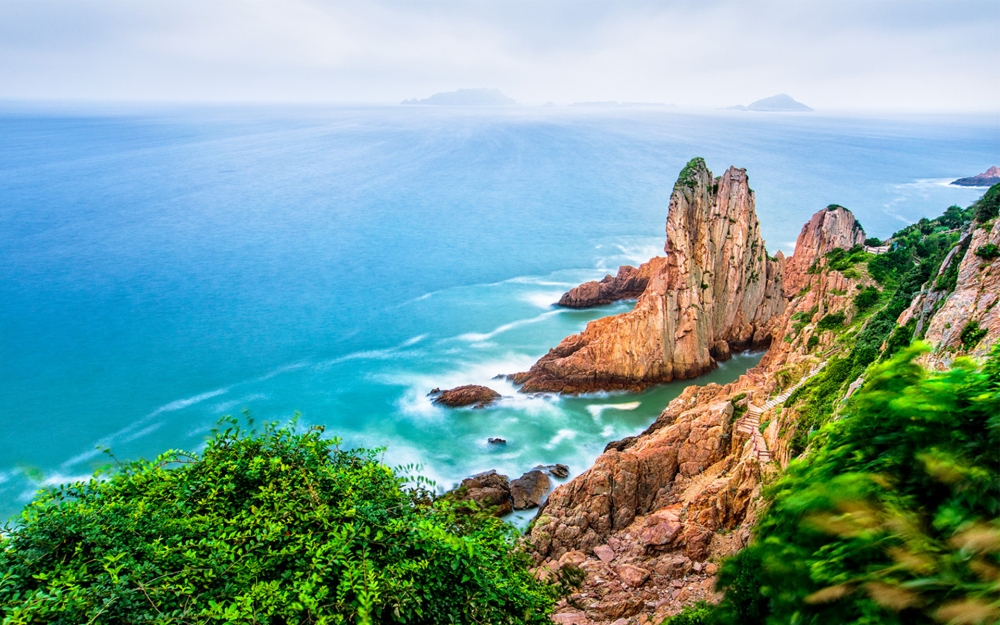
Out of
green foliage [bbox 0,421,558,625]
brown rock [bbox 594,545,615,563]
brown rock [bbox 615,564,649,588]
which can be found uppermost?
green foliage [bbox 0,421,558,625]

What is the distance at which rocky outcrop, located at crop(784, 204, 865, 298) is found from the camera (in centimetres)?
4625

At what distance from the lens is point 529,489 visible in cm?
2969

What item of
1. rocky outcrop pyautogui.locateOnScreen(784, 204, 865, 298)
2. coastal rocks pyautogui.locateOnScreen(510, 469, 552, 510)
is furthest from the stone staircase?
rocky outcrop pyautogui.locateOnScreen(784, 204, 865, 298)

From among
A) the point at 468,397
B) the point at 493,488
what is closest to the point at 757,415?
the point at 493,488

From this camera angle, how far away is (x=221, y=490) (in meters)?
9.52

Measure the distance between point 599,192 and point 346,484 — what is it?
101 metres

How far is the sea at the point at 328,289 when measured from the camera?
1502 inches

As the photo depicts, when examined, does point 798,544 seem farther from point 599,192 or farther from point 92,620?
point 599,192

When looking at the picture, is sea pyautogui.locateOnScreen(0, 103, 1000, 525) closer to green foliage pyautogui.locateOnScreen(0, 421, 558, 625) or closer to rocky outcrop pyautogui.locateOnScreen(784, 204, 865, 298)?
green foliage pyautogui.locateOnScreen(0, 421, 558, 625)

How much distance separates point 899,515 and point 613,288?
176 feet

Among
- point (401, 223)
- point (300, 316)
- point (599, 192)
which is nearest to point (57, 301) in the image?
point (300, 316)

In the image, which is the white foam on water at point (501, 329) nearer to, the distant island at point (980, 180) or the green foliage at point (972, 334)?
the green foliage at point (972, 334)

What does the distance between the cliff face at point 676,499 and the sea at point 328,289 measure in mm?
8941

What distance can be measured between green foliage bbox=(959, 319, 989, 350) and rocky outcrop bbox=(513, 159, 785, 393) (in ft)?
87.1
